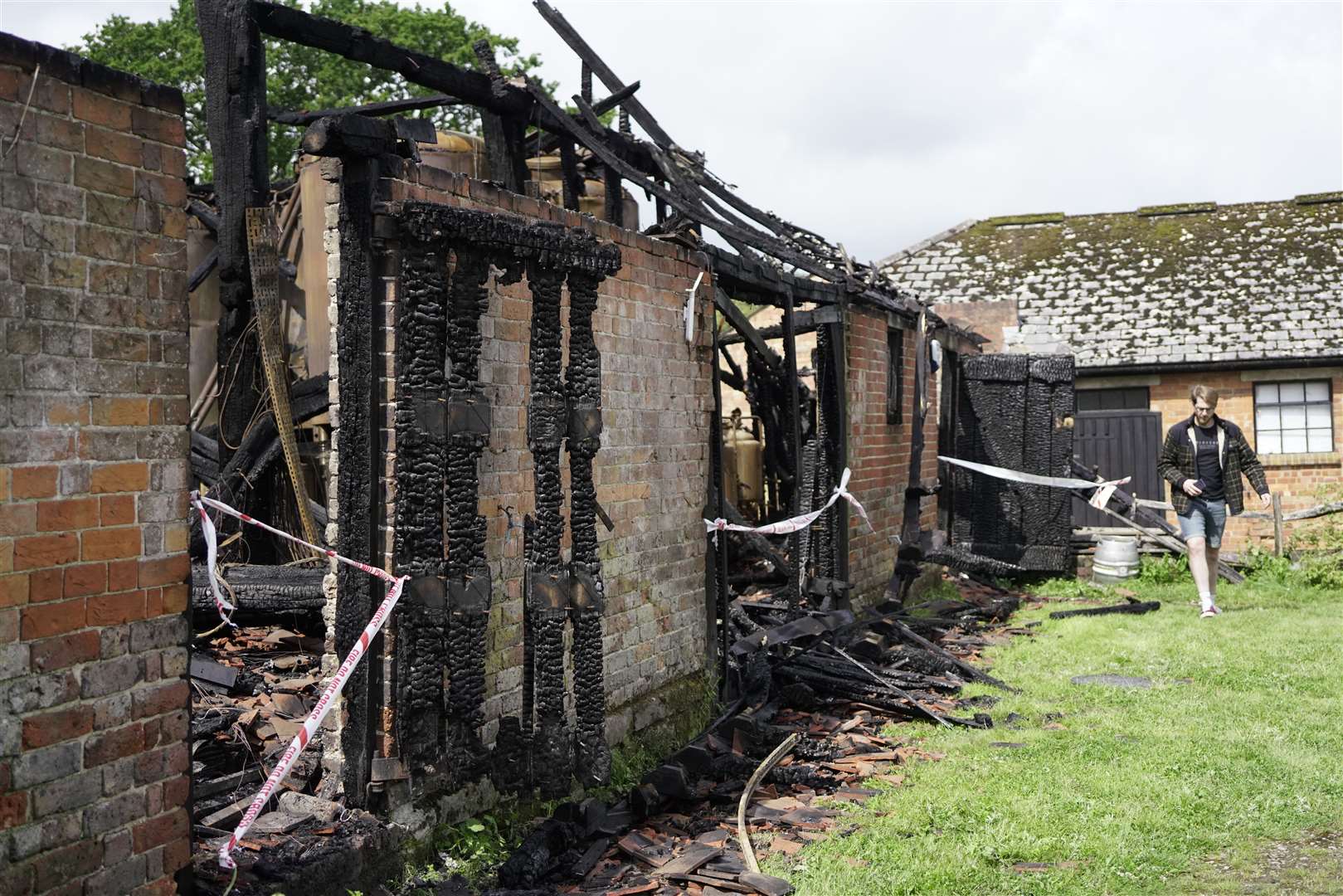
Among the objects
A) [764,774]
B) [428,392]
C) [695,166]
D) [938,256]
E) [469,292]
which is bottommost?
[764,774]

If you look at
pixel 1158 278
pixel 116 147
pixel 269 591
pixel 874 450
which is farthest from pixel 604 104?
pixel 1158 278

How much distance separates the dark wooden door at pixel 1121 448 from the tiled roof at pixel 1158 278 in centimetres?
92

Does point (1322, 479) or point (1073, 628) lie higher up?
point (1322, 479)

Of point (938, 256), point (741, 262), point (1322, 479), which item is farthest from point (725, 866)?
point (938, 256)

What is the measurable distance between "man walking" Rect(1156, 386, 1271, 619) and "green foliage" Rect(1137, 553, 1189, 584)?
7.62 feet

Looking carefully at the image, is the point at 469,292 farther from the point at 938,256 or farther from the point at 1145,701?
the point at 938,256

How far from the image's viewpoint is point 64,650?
10.4 ft

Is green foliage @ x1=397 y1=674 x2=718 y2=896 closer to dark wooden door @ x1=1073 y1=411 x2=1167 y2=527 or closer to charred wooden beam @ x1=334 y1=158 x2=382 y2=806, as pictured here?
charred wooden beam @ x1=334 y1=158 x2=382 y2=806

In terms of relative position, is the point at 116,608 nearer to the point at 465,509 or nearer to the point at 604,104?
the point at 465,509

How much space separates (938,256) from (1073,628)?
1243 centimetres

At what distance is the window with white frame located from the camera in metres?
17.6

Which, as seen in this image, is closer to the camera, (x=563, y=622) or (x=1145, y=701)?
(x=563, y=622)

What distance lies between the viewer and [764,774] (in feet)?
20.3

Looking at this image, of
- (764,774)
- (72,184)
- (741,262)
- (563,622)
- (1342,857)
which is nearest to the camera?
(72,184)
